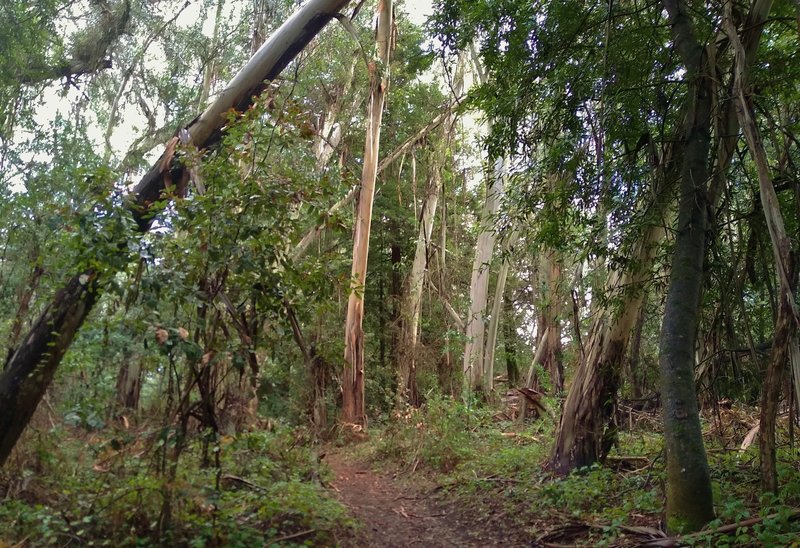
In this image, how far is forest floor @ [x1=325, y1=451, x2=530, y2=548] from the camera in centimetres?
645

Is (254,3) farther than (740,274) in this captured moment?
Yes

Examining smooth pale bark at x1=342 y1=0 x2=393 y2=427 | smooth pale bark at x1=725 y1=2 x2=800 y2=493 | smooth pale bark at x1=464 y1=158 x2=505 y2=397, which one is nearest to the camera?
smooth pale bark at x1=725 y1=2 x2=800 y2=493

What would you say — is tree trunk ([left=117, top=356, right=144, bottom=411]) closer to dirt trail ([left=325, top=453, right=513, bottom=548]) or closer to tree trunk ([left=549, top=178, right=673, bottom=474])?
dirt trail ([left=325, top=453, right=513, bottom=548])

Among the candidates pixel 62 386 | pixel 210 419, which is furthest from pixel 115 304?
pixel 62 386

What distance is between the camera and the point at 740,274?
19.2 feet

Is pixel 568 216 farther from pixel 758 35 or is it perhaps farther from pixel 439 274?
pixel 439 274

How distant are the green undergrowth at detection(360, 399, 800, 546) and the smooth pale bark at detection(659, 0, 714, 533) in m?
0.29

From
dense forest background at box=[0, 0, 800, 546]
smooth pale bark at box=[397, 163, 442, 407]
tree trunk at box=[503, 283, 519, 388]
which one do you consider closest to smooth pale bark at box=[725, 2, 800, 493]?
dense forest background at box=[0, 0, 800, 546]

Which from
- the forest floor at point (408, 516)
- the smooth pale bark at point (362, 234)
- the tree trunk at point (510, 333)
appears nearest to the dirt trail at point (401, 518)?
the forest floor at point (408, 516)

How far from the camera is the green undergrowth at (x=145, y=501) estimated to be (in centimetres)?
457

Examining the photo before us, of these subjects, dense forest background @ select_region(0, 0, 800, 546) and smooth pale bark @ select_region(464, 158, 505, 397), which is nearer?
dense forest background @ select_region(0, 0, 800, 546)

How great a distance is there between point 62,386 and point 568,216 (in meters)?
6.10

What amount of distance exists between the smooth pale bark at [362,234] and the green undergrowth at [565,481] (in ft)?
6.95

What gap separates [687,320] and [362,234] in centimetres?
942
